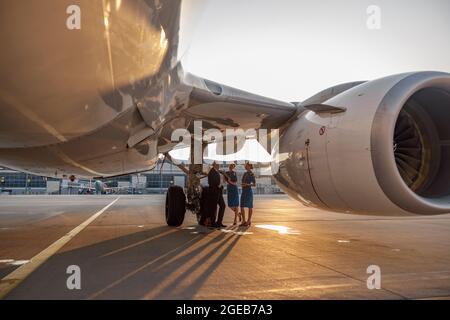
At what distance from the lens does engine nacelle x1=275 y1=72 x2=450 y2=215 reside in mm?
3848

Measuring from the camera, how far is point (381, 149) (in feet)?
12.6

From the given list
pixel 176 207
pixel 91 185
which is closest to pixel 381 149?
pixel 176 207

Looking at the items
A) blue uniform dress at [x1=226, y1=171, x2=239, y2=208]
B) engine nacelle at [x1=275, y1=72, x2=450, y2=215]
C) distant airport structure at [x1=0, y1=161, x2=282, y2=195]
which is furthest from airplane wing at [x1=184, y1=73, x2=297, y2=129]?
distant airport structure at [x1=0, y1=161, x2=282, y2=195]

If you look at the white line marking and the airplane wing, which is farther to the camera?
the airplane wing

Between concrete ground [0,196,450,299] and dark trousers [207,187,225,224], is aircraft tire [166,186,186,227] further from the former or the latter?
concrete ground [0,196,450,299]

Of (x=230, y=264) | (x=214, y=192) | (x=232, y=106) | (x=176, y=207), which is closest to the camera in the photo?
(x=230, y=264)

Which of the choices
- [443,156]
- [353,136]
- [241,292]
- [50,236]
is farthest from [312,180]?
[50,236]

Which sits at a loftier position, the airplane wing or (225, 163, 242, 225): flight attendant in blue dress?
the airplane wing

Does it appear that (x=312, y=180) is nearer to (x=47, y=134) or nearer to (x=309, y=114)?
(x=309, y=114)

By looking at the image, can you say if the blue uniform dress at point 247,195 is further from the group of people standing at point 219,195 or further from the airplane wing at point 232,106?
the airplane wing at point 232,106

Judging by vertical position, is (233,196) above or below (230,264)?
above

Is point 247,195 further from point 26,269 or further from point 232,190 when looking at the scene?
point 26,269

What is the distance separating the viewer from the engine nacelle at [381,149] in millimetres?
3848
